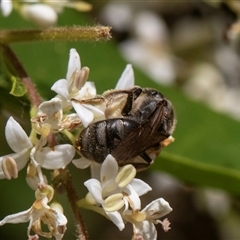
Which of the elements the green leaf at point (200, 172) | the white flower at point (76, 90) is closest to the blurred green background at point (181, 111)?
the green leaf at point (200, 172)

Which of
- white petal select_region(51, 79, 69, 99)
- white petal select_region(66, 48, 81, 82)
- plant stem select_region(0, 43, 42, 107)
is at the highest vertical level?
white petal select_region(66, 48, 81, 82)

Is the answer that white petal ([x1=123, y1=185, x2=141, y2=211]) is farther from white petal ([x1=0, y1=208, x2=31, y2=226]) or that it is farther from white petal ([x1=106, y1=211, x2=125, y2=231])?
white petal ([x1=0, y1=208, x2=31, y2=226])

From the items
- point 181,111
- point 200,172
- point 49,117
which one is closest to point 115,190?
point 49,117

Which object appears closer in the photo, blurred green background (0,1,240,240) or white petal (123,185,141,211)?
white petal (123,185,141,211)

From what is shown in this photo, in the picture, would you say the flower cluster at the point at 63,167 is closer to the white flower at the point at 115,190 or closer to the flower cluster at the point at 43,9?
the white flower at the point at 115,190

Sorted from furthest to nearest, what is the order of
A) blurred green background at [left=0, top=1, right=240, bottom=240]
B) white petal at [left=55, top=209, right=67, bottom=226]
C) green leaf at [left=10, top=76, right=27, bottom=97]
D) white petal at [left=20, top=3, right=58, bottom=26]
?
blurred green background at [left=0, top=1, right=240, bottom=240] < white petal at [left=20, top=3, right=58, bottom=26] < green leaf at [left=10, top=76, right=27, bottom=97] < white petal at [left=55, top=209, right=67, bottom=226]

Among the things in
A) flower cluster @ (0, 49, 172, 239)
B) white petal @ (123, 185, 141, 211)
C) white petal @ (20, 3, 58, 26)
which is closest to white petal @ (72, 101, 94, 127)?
flower cluster @ (0, 49, 172, 239)

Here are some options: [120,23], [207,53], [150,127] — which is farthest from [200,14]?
[150,127]
